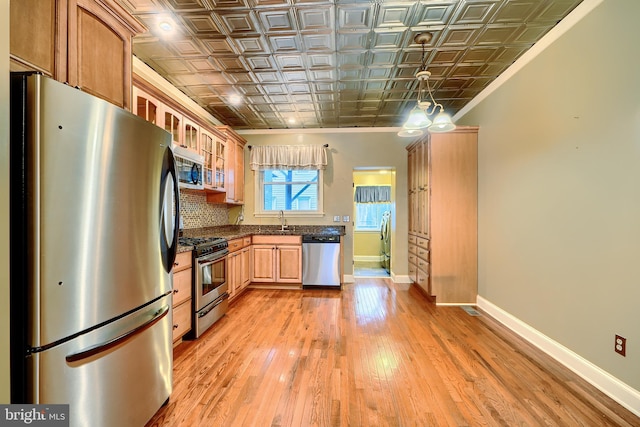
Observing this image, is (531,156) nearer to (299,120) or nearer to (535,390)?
(535,390)

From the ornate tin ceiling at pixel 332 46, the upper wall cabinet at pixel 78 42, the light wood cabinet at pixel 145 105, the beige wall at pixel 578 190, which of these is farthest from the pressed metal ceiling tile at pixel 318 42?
the beige wall at pixel 578 190

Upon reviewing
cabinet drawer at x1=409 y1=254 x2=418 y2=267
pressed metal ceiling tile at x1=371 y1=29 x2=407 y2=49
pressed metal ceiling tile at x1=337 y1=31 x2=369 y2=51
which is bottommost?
cabinet drawer at x1=409 y1=254 x2=418 y2=267

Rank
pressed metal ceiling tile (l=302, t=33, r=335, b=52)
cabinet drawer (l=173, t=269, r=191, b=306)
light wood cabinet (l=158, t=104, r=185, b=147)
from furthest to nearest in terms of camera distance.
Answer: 1. light wood cabinet (l=158, t=104, r=185, b=147)
2. pressed metal ceiling tile (l=302, t=33, r=335, b=52)
3. cabinet drawer (l=173, t=269, r=191, b=306)

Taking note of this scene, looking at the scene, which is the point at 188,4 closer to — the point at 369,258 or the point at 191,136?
the point at 191,136

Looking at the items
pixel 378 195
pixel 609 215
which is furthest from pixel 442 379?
pixel 378 195

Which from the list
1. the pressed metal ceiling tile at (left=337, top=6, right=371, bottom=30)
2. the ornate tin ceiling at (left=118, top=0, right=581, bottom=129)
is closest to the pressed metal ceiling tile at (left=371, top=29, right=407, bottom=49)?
the ornate tin ceiling at (left=118, top=0, right=581, bottom=129)

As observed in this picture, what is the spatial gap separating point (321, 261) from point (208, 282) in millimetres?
2017

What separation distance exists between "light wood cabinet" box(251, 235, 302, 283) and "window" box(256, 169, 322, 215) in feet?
2.99

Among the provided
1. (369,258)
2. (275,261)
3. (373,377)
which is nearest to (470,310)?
(373,377)

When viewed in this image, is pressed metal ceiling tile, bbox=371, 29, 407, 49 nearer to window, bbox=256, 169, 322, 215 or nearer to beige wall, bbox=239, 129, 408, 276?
beige wall, bbox=239, 129, 408, 276

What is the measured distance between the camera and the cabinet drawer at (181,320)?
2.43 metres

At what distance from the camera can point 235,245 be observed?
381cm

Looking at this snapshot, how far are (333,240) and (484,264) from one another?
2.13 m

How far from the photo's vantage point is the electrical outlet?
5.89 feet
